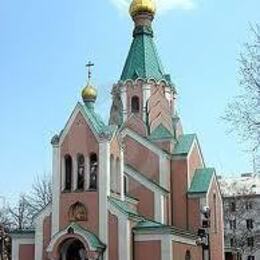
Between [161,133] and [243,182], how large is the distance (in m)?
33.5

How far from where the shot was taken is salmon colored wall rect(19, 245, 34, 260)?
3162cm

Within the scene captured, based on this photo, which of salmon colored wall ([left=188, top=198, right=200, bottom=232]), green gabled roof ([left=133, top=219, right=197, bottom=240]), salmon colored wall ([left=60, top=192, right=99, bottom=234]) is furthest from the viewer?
salmon colored wall ([left=188, top=198, right=200, bottom=232])

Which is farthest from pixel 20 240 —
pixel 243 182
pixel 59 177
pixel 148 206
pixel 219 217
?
pixel 243 182

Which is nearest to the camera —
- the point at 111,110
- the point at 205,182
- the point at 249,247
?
the point at 205,182

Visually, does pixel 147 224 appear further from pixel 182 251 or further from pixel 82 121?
pixel 82 121

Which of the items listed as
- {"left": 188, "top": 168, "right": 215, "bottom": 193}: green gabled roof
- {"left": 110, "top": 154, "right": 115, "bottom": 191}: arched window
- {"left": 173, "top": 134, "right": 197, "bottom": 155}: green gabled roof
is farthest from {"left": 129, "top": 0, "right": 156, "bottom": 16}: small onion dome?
{"left": 110, "top": 154, "right": 115, "bottom": 191}: arched window

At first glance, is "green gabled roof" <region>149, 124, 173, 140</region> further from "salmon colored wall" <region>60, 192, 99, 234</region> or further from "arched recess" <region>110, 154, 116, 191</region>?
"salmon colored wall" <region>60, 192, 99, 234</region>

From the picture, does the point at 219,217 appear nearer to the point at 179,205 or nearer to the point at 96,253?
the point at 179,205

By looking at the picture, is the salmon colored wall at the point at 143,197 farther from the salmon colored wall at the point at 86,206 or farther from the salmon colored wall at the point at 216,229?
the salmon colored wall at the point at 216,229

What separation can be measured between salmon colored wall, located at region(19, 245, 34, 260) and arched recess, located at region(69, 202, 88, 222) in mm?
3272

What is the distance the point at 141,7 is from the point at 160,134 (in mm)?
8474

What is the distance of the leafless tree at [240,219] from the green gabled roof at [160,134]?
14.0 m

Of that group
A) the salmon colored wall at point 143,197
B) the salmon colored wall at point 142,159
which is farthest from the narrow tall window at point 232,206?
the salmon colored wall at point 143,197

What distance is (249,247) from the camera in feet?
196
